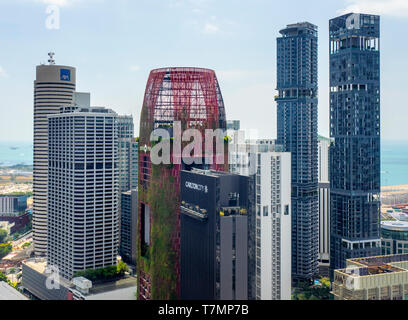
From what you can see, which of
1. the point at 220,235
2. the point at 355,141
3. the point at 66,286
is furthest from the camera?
the point at 355,141

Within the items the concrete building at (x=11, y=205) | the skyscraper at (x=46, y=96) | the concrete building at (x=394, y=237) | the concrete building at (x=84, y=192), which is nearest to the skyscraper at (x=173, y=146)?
the concrete building at (x=84, y=192)

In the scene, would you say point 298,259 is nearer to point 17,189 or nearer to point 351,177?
point 351,177

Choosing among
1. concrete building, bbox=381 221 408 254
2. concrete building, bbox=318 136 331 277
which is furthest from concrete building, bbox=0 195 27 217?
concrete building, bbox=381 221 408 254

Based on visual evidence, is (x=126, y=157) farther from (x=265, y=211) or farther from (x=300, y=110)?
(x=265, y=211)

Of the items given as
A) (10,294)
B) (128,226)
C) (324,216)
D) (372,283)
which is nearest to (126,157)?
(128,226)

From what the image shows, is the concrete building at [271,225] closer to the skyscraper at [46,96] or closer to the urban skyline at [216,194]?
the urban skyline at [216,194]

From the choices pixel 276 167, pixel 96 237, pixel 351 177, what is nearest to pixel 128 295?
pixel 96 237
